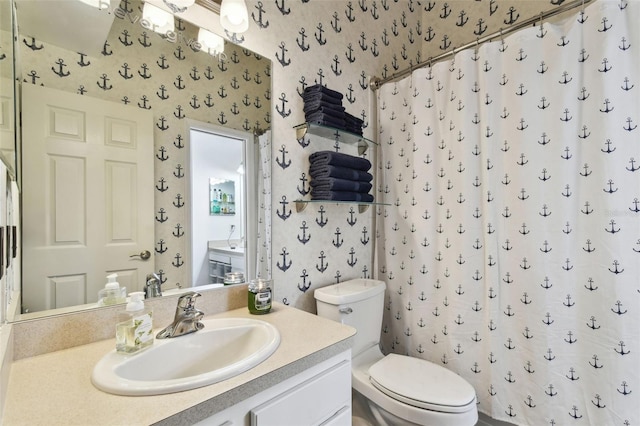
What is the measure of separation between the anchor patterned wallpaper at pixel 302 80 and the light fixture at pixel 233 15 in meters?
0.07

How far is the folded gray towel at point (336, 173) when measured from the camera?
1383 millimetres

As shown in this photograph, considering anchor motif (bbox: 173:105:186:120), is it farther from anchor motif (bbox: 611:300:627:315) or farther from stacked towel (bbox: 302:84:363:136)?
anchor motif (bbox: 611:300:627:315)

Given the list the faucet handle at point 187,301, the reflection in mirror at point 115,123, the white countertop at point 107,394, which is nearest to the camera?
the white countertop at point 107,394

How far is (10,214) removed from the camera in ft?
2.31

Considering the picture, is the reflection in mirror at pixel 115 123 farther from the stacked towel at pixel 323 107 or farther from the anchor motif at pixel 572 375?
the anchor motif at pixel 572 375

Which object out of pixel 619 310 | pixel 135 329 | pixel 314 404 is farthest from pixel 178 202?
pixel 619 310

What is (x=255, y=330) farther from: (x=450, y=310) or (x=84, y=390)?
(x=450, y=310)

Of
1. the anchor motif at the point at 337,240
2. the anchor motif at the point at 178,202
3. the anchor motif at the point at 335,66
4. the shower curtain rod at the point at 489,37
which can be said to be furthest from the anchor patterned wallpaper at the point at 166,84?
the shower curtain rod at the point at 489,37

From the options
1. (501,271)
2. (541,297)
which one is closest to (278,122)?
(501,271)

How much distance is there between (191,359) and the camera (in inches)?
33.6

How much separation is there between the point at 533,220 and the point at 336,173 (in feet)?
2.94

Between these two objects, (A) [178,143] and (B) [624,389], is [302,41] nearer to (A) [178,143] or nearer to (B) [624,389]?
(A) [178,143]

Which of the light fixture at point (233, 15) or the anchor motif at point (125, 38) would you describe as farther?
the light fixture at point (233, 15)

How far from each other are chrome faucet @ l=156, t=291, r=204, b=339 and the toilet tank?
604 millimetres
